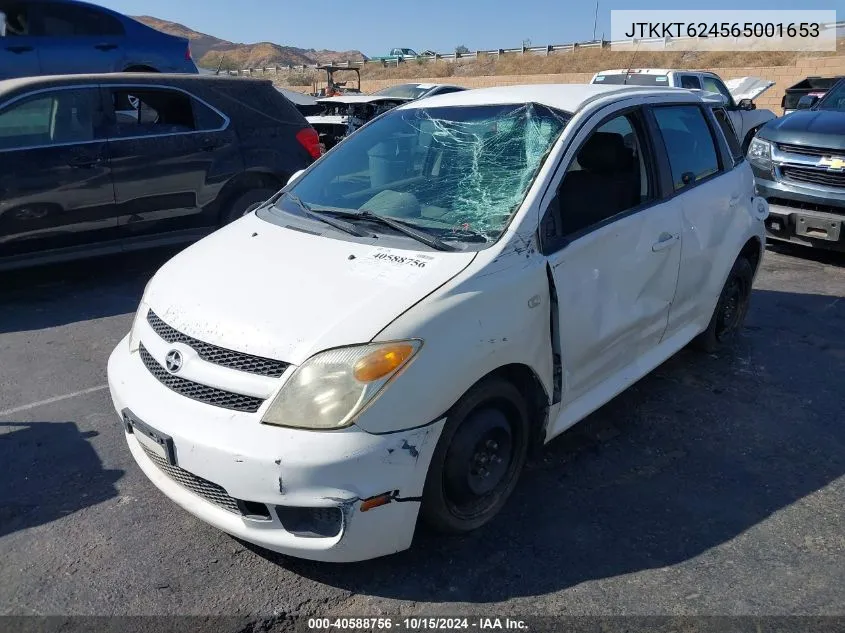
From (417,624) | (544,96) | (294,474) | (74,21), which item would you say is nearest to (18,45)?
(74,21)

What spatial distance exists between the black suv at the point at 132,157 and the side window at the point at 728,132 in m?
3.32

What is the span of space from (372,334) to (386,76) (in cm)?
4847

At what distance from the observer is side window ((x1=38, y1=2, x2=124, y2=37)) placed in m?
9.27

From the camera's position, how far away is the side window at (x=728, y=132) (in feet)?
15.5

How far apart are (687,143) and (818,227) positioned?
3.58 m

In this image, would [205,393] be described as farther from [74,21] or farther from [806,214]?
[74,21]

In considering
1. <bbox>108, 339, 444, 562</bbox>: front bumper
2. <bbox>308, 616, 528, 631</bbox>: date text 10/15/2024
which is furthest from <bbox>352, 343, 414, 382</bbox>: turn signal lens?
<bbox>308, 616, 528, 631</bbox>: date text 10/15/2024

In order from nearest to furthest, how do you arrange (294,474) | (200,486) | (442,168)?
(294,474), (200,486), (442,168)

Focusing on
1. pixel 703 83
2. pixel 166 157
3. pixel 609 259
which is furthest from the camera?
pixel 703 83

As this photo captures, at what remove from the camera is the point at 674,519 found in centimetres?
311

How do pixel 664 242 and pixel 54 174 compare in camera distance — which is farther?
pixel 54 174

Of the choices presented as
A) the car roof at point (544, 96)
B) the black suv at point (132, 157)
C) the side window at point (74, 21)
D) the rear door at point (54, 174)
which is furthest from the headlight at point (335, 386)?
the side window at point (74, 21)

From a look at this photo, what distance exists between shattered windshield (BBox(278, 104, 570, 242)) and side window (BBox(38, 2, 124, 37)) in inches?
286

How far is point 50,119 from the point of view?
5914 millimetres
